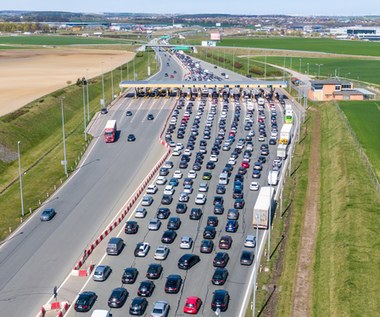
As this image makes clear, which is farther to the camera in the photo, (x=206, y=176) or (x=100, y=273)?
(x=206, y=176)

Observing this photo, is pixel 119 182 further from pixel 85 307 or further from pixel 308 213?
pixel 85 307

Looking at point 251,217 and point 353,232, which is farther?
point 251,217

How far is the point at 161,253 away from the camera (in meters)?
53.6

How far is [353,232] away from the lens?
190ft

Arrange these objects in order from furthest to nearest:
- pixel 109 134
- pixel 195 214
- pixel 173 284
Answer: pixel 109 134, pixel 195 214, pixel 173 284

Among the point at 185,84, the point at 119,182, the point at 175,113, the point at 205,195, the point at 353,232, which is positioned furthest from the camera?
the point at 185,84

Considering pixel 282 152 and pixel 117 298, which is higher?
pixel 117 298

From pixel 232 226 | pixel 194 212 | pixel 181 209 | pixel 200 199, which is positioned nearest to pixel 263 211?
pixel 232 226

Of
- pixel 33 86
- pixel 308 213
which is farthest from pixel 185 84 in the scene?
pixel 308 213

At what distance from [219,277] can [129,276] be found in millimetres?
7516

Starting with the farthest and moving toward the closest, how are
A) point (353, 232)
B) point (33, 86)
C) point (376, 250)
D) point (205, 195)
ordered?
1. point (33, 86)
2. point (205, 195)
3. point (353, 232)
4. point (376, 250)

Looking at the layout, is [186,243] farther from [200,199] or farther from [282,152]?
[282,152]

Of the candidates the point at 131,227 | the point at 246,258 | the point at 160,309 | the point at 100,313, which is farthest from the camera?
the point at 131,227

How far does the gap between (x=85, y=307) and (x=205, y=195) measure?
30.4 metres
